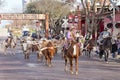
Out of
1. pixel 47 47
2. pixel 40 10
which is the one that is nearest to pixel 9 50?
pixel 47 47

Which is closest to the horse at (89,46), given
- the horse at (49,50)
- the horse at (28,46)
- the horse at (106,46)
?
the horse at (28,46)

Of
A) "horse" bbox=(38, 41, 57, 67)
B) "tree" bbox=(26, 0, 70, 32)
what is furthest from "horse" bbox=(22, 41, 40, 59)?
"tree" bbox=(26, 0, 70, 32)

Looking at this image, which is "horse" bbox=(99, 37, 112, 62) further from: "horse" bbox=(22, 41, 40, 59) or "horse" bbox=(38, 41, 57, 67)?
"horse" bbox=(22, 41, 40, 59)

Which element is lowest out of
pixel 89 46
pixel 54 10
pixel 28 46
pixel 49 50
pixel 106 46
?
pixel 89 46

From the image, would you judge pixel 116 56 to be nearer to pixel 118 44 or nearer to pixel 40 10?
pixel 118 44

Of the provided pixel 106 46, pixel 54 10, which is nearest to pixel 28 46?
pixel 106 46

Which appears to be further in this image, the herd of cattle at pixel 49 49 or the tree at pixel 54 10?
the tree at pixel 54 10

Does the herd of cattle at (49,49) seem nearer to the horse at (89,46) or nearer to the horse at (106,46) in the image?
the horse at (106,46)

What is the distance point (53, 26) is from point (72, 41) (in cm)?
5341

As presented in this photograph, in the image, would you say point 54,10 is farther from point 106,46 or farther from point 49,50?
point 49,50

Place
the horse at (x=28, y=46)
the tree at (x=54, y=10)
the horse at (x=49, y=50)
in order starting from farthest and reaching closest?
the tree at (x=54, y=10)
the horse at (x=28, y=46)
the horse at (x=49, y=50)

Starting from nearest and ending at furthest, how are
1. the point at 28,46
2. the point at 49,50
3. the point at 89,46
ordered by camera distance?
the point at 49,50 → the point at 28,46 → the point at 89,46

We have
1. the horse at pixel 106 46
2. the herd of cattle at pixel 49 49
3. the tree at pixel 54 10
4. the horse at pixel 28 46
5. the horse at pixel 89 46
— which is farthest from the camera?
the tree at pixel 54 10

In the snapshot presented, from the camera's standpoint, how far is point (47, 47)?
24.9 m
